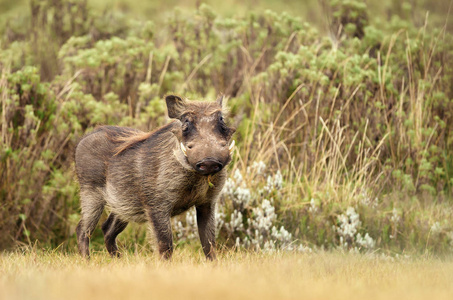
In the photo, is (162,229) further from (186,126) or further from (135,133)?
(135,133)

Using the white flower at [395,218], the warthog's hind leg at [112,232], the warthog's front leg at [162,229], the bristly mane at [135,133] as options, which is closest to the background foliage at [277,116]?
the white flower at [395,218]

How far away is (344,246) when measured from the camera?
5363 millimetres

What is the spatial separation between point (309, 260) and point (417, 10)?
5.08m

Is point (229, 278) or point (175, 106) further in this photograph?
point (175, 106)

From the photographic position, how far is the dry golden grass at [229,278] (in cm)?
285

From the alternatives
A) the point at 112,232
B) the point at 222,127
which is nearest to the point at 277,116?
the point at 112,232

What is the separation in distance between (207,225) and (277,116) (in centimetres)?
238

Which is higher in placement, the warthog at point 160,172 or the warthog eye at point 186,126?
the warthog eye at point 186,126

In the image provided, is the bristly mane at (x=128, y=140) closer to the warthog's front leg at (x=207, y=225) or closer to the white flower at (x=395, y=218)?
the warthog's front leg at (x=207, y=225)

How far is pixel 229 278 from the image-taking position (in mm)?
3219

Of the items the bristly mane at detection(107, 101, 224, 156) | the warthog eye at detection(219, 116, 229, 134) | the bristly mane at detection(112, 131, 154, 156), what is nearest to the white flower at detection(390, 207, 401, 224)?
the bristly mane at detection(107, 101, 224, 156)

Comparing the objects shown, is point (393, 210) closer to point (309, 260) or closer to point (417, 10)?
point (309, 260)

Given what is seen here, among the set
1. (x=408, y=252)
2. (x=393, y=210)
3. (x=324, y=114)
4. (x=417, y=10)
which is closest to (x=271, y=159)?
(x=324, y=114)

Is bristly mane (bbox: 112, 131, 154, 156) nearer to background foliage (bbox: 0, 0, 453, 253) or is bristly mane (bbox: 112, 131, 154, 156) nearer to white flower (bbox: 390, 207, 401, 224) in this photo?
background foliage (bbox: 0, 0, 453, 253)
